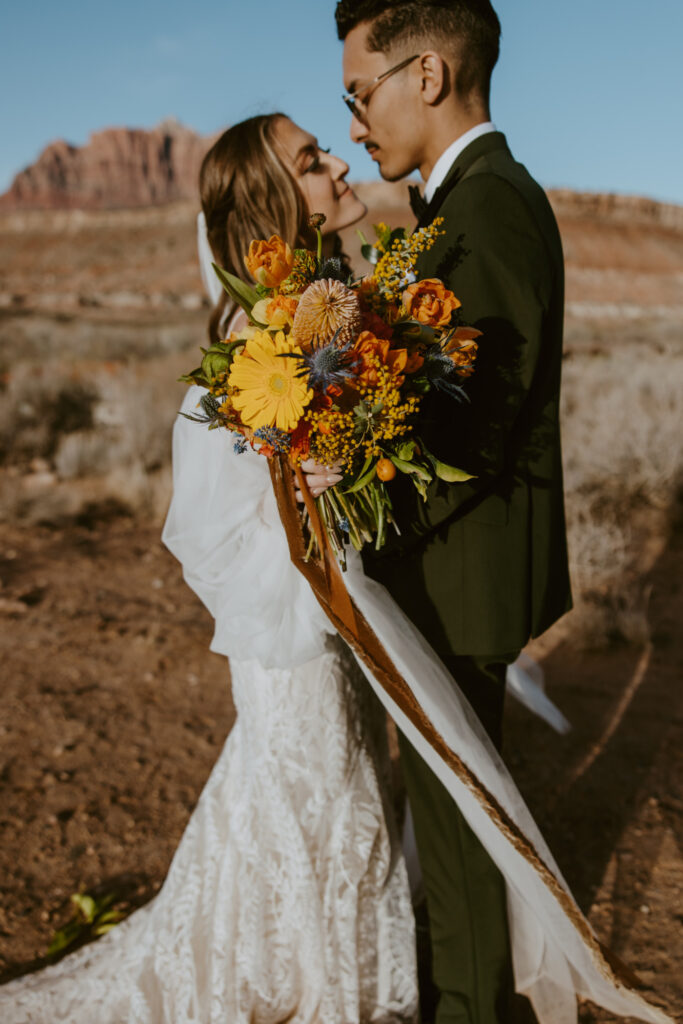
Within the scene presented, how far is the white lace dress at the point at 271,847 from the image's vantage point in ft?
6.23

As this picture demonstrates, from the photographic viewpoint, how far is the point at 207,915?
7.19 ft

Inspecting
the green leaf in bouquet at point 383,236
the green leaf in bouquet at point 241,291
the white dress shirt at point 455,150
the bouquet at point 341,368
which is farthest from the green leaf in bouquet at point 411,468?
the white dress shirt at point 455,150

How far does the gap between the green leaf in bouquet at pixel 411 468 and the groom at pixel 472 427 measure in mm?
152

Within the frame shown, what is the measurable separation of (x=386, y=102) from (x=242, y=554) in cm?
127

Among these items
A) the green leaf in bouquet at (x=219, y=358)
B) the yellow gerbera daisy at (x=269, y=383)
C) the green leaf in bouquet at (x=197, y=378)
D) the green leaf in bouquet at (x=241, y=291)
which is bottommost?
the yellow gerbera daisy at (x=269, y=383)

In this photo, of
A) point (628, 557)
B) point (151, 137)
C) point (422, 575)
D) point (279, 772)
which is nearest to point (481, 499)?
point (422, 575)

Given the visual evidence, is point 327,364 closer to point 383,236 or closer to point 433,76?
point 383,236

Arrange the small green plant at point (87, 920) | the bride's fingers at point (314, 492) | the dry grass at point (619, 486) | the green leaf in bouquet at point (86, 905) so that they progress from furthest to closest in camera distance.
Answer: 1. the dry grass at point (619, 486)
2. the green leaf in bouquet at point (86, 905)
3. the small green plant at point (87, 920)
4. the bride's fingers at point (314, 492)

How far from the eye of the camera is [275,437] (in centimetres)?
136

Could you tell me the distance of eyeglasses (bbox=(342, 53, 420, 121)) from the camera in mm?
1896

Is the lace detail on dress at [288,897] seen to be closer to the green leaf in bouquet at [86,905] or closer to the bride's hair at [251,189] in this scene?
the green leaf in bouquet at [86,905]

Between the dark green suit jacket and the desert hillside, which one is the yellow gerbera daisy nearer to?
the dark green suit jacket

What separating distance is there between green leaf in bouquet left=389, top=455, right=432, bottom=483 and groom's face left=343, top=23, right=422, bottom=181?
3.29ft

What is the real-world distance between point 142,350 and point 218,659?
43.0ft
